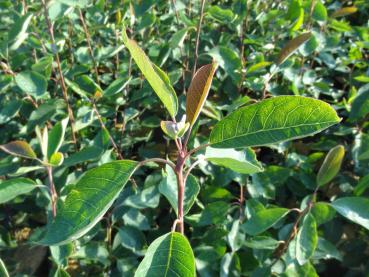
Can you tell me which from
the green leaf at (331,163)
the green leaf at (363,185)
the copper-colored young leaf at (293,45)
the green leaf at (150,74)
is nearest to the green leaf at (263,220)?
the green leaf at (331,163)

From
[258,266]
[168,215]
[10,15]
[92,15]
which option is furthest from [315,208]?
[10,15]

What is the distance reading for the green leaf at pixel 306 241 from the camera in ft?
4.09

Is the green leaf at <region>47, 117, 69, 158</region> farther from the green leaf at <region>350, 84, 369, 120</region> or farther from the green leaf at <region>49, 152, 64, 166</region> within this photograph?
the green leaf at <region>350, 84, 369, 120</region>

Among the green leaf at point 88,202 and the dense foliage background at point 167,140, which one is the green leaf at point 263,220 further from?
the green leaf at point 88,202

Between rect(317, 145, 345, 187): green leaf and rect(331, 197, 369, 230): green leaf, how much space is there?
13 cm

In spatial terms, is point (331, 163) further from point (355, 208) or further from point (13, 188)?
point (13, 188)

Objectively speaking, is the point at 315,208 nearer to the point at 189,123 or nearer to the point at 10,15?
the point at 189,123

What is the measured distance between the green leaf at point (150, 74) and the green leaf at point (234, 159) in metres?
0.13

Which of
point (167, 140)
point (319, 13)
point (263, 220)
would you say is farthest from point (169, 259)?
point (319, 13)

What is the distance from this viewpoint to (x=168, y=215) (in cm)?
170

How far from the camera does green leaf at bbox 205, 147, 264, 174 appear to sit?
0.86 metres

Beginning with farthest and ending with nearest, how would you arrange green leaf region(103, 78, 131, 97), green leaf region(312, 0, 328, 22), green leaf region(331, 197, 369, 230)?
green leaf region(312, 0, 328, 22) < green leaf region(103, 78, 131, 97) < green leaf region(331, 197, 369, 230)

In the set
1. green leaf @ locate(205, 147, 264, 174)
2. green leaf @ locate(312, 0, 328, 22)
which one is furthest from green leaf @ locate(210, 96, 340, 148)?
green leaf @ locate(312, 0, 328, 22)

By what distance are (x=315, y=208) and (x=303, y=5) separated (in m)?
0.97
